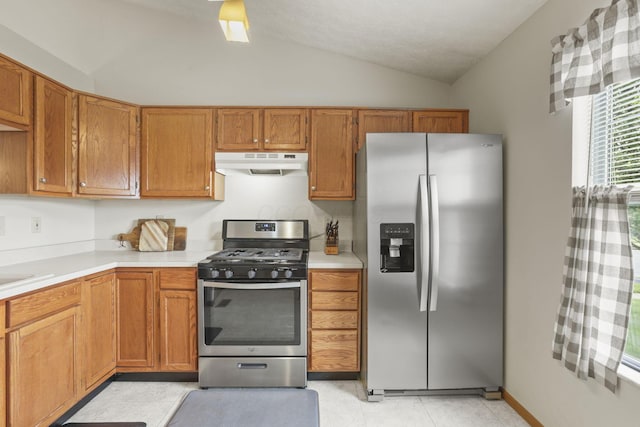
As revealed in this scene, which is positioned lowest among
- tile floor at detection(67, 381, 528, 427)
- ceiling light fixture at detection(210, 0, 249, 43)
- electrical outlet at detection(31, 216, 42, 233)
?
tile floor at detection(67, 381, 528, 427)

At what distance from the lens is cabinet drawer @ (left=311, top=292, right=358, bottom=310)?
255cm

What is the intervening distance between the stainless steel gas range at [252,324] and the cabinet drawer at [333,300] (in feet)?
0.30

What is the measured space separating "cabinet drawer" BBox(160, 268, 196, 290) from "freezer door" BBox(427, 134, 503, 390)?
5.70 ft

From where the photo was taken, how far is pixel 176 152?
2.90m

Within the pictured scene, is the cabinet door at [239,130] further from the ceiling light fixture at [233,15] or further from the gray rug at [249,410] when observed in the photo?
the gray rug at [249,410]

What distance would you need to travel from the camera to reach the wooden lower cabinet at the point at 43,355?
1.71m

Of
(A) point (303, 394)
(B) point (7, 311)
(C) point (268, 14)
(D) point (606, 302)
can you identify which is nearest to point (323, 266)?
(A) point (303, 394)

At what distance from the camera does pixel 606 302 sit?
1537mm

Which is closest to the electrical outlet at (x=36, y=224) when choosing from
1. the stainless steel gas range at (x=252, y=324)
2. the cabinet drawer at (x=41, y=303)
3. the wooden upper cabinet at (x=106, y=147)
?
the wooden upper cabinet at (x=106, y=147)

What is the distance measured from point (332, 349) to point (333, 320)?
0.22 m

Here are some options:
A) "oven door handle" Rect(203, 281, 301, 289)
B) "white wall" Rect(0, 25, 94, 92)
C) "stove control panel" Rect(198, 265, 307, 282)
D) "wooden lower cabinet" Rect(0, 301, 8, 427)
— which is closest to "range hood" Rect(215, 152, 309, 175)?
"stove control panel" Rect(198, 265, 307, 282)

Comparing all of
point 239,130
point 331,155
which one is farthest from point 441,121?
point 239,130

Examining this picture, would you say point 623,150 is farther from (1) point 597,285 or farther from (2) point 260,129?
(2) point 260,129

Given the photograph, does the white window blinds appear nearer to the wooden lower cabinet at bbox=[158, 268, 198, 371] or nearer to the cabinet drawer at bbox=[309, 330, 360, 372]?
the cabinet drawer at bbox=[309, 330, 360, 372]
